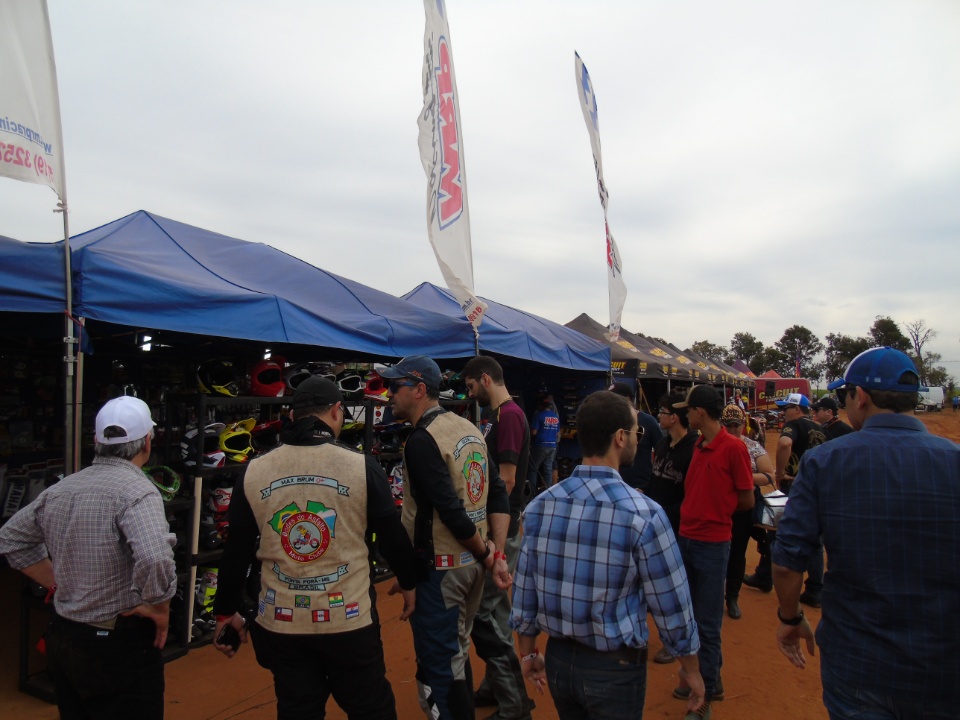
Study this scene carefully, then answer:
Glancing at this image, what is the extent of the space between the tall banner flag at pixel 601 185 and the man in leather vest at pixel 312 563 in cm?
707

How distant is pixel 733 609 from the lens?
17.7 feet

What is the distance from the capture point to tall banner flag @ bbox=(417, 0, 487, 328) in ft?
18.3

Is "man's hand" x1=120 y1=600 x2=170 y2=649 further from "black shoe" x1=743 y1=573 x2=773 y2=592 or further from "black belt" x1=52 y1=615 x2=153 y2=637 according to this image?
"black shoe" x1=743 y1=573 x2=773 y2=592

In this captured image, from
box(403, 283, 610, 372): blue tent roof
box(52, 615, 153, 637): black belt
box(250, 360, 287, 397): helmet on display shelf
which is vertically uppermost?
box(403, 283, 610, 372): blue tent roof

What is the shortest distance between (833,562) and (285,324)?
3.66 meters

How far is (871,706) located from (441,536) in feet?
5.71

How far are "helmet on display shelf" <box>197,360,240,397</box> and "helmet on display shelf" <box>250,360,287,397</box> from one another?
24 cm

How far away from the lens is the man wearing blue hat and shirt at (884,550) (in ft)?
5.95

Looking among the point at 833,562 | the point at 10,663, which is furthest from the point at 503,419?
the point at 10,663

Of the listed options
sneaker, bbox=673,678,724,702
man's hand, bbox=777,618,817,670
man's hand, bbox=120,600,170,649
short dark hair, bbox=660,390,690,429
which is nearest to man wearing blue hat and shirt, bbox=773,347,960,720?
man's hand, bbox=777,618,817,670

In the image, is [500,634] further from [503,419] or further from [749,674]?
[749,674]

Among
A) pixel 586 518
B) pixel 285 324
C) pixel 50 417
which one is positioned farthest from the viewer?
pixel 50 417

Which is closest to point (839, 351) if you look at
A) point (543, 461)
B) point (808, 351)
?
point (808, 351)

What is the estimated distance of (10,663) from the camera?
4070 millimetres
